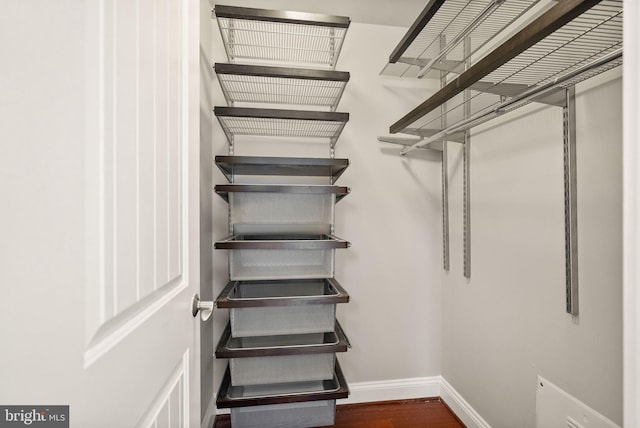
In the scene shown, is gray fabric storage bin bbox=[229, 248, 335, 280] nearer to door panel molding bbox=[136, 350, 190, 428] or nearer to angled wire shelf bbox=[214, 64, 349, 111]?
door panel molding bbox=[136, 350, 190, 428]

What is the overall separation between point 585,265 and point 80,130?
1282mm

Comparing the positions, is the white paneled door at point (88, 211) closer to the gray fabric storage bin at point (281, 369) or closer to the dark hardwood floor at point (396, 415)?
the gray fabric storage bin at point (281, 369)

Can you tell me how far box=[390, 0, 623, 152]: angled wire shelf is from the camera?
0.61m

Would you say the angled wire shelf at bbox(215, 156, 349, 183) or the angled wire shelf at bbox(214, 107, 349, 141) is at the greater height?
the angled wire shelf at bbox(214, 107, 349, 141)

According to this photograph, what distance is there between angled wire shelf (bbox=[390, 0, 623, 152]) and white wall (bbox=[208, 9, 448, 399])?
0.65 m

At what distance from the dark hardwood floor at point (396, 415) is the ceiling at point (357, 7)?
2.21 meters

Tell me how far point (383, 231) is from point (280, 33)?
3.74 feet

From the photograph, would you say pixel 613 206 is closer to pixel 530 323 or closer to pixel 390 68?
pixel 530 323

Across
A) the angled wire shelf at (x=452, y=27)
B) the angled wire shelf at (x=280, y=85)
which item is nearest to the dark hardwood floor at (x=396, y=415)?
the angled wire shelf at (x=280, y=85)

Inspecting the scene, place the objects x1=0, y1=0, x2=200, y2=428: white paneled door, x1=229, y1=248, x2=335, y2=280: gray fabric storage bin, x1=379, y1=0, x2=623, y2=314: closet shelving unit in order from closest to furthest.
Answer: x1=0, y1=0, x2=200, y2=428: white paneled door < x1=379, y1=0, x2=623, y2=314: closet shelving unit < x1=229, y1=248, x2=335, y2=280: gray fabric storage bin

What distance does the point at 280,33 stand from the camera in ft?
3.77

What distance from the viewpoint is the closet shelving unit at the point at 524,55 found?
646 millimetres

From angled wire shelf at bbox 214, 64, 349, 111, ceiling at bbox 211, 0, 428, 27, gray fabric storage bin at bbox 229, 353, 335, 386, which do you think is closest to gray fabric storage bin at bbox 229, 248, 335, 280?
gray fabric storage bin at bbox 229, 353, 335, 386

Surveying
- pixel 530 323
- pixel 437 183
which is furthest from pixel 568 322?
pixel 437 183
